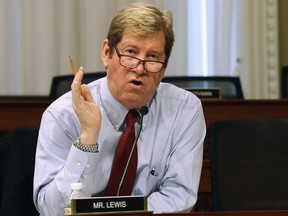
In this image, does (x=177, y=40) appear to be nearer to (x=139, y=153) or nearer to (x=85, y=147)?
(x=139, y=153)

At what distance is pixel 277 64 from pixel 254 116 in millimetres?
2187

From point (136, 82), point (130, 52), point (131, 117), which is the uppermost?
point (130, 52)

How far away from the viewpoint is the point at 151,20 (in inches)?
99.6

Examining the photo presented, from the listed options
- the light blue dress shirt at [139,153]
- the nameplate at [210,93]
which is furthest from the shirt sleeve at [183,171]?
the nameplate at [210,93]

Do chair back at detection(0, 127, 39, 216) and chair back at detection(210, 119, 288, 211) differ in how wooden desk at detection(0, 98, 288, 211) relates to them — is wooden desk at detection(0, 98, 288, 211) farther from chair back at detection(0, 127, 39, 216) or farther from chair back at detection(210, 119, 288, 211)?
chair back at detection(0, 127, 39, 216)

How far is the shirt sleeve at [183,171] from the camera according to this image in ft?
8.36

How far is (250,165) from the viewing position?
2.87 metres

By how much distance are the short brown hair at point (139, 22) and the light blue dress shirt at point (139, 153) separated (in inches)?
8.8

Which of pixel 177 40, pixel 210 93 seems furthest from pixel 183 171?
pixel 177 40

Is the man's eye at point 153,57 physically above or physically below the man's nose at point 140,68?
above

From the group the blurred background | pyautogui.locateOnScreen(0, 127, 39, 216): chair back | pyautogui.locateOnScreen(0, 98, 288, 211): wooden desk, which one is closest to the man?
pyautogui.locateOnScreen(0, 127, 39, 216): chair back

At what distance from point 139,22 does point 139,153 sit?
46 centimetres

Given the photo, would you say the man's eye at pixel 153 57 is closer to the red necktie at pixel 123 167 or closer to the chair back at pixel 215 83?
the red necktie at pixel 123 167

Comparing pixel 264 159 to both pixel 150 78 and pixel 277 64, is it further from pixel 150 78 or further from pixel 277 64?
pixel 277 64
